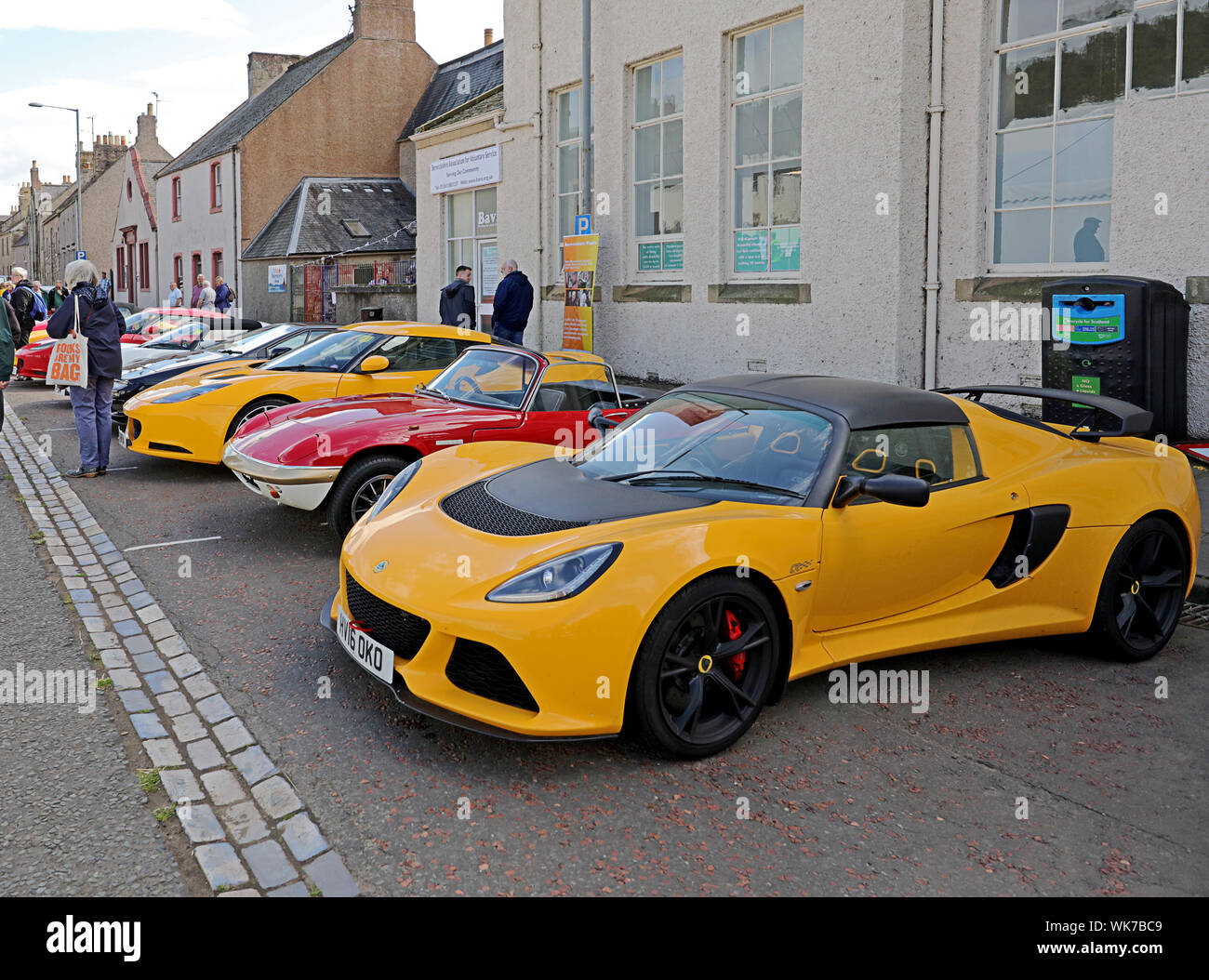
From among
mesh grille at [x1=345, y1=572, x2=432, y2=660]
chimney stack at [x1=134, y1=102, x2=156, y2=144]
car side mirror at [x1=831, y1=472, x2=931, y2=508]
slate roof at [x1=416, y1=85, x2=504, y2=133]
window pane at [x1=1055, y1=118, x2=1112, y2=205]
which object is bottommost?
mesh grille at [x1=345, y1=572, x2=432, y2=660]

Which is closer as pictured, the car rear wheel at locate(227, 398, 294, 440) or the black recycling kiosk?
the black recycling kiosk

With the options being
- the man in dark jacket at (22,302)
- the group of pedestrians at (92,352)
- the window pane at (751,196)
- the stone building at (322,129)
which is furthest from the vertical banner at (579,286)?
the stone building at (322,129)

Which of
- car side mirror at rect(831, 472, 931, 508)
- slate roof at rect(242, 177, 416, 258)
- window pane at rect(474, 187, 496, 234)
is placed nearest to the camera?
car side mirror at rect(831, 472, 931, 508)

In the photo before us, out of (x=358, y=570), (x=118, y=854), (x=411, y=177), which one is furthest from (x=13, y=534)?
(x=411, y=177)

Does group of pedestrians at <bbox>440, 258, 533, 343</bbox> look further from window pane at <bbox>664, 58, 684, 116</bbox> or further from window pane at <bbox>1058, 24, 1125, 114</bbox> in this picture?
window pane at <bbox>1058, 24, 1125, 114</bbox>

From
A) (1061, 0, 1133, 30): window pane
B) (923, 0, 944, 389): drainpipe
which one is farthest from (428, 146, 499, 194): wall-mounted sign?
(1061, 0, 1133, 30): window pane

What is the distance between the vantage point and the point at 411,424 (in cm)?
752

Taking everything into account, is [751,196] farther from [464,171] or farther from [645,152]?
[464,171]

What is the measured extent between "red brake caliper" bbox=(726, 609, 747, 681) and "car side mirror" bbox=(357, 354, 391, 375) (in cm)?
630

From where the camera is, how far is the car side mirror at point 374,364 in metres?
9.86

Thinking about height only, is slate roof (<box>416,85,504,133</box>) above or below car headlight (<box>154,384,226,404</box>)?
above

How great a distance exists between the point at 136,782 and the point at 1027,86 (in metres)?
10.2

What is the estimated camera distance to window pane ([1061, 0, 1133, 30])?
9.98 metres

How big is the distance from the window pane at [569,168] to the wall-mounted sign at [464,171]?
203 centimetres
